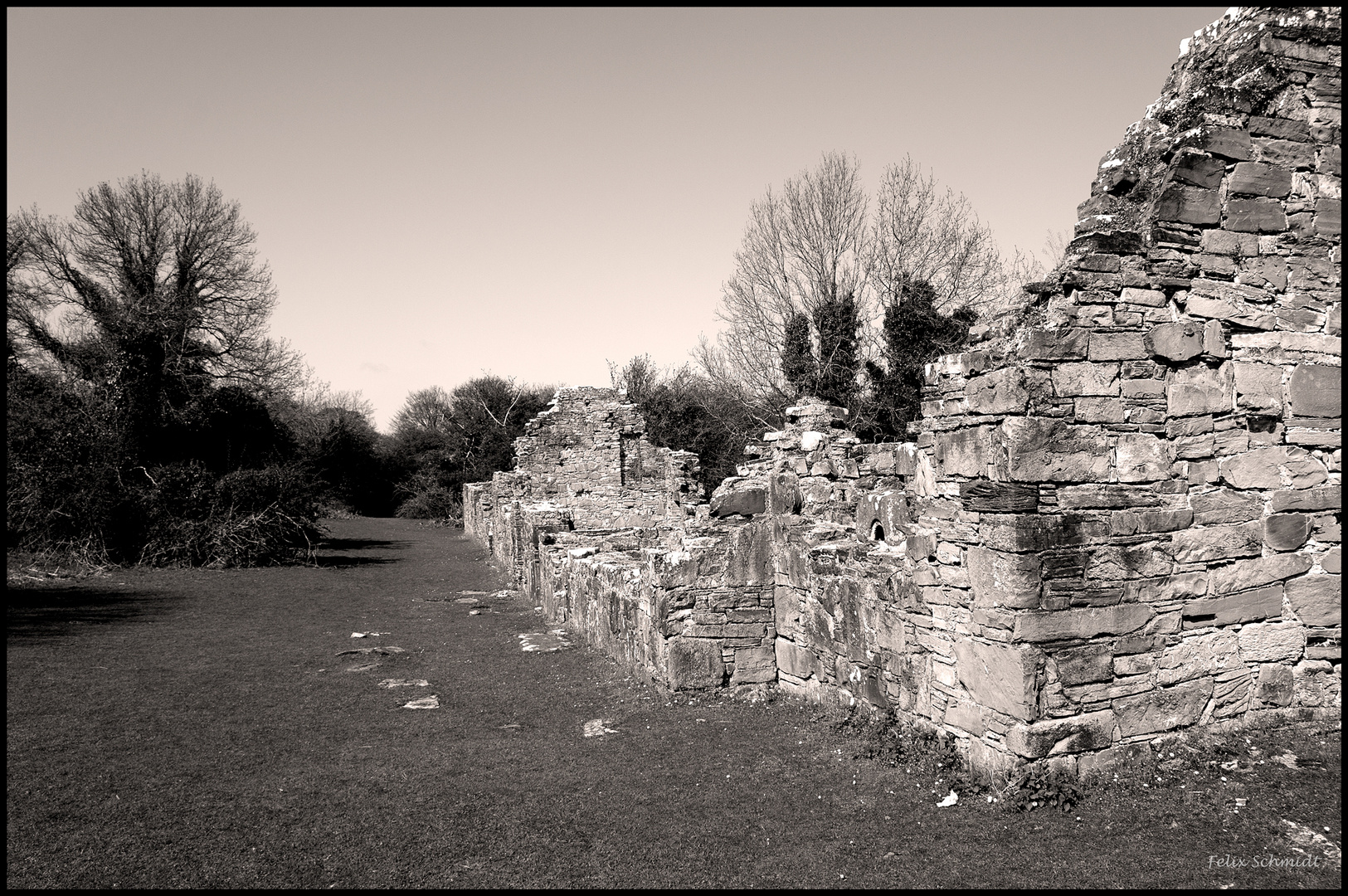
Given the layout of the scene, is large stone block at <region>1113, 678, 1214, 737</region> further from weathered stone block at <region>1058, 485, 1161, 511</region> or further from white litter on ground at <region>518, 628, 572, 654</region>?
white litter on ground at <region>518, 628, 572, 654</region>

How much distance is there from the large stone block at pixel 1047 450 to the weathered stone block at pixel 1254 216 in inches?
64.5

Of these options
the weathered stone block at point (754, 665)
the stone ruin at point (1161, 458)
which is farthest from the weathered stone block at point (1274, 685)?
the weathered stone block at point (754, 665)

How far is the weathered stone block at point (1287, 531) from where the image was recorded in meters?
5.49

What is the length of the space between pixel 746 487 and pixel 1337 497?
4550 millimetres

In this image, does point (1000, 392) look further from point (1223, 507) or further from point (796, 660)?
point (796, 660)

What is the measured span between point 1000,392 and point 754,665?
12.4ft

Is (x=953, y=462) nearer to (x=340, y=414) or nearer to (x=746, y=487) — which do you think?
(x=746, y=487)

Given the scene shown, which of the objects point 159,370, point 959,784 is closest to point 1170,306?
point 959,784

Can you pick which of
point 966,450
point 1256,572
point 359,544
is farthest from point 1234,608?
point 359,544

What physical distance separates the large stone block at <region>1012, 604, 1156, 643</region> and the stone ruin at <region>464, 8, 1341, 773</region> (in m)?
0.01

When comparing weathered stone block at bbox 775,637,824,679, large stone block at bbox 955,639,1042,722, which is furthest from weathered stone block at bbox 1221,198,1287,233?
weathered stone block at bbox 775,637,824,679

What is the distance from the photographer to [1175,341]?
528cm

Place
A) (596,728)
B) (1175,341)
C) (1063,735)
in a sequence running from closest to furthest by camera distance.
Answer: (1063,735) < (1175,341) < (596,728)

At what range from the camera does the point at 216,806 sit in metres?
5.38
